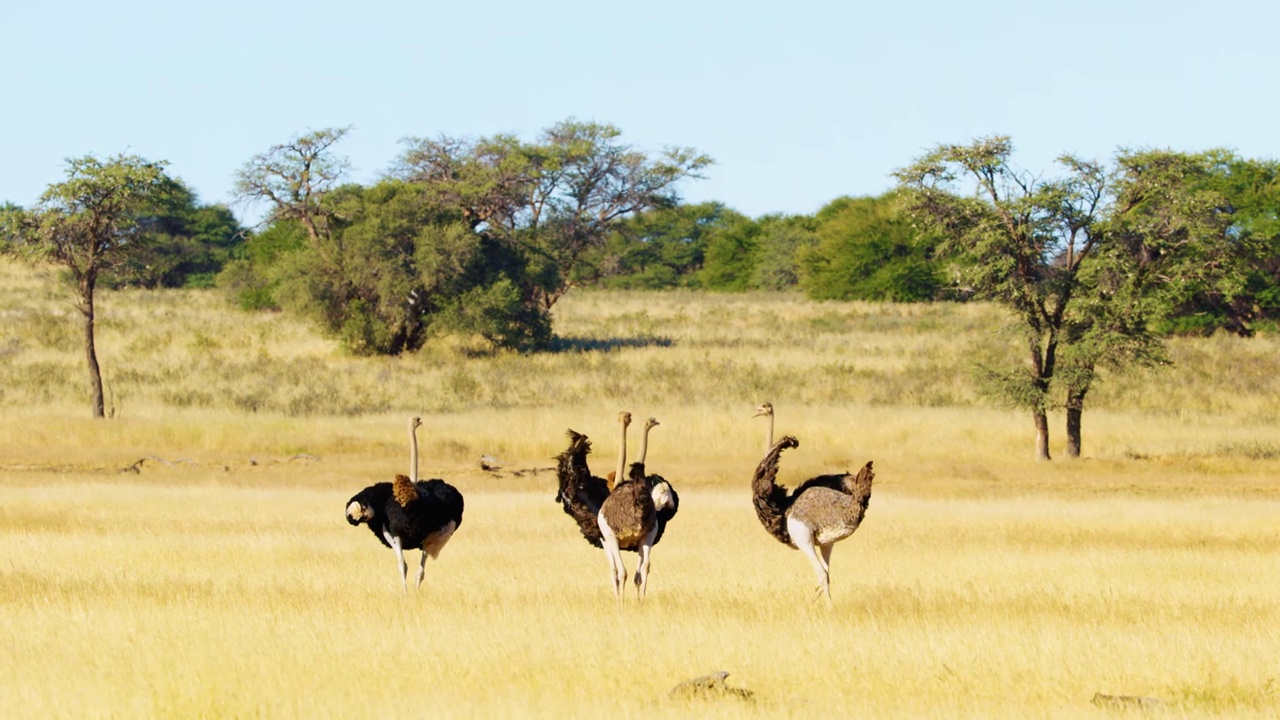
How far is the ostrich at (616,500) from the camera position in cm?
1215

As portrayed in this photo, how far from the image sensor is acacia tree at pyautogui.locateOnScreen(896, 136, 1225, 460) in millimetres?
25719

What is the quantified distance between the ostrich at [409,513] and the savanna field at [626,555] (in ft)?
1.62

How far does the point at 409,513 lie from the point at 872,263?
66806mm

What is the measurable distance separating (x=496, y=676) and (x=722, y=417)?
22.0 m

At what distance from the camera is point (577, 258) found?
188 feet

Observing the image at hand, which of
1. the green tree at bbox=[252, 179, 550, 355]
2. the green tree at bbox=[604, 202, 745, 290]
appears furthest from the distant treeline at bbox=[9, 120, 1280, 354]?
the green tree at bbox=[604, 202, 745, 290]

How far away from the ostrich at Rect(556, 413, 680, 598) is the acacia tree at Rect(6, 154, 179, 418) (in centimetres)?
1868

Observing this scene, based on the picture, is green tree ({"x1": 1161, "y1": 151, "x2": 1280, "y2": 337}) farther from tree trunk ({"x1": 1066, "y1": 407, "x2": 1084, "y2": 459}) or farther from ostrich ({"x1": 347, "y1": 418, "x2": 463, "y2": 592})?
ostrich ({"x1": 347, "y1": 418, "x2": 463, "y2": 592})

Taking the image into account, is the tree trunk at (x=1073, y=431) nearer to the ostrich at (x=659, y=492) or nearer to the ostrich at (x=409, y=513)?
the ostrich at (x=659, y=492)

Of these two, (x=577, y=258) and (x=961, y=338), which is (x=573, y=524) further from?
(x=577, y=258)

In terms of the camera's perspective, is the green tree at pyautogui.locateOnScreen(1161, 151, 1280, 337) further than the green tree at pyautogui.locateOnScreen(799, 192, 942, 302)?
No

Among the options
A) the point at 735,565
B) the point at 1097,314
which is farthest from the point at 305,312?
the point at 735,565

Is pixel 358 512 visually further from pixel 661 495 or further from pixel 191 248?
pixel 191 248

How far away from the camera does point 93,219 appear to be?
2917cm
